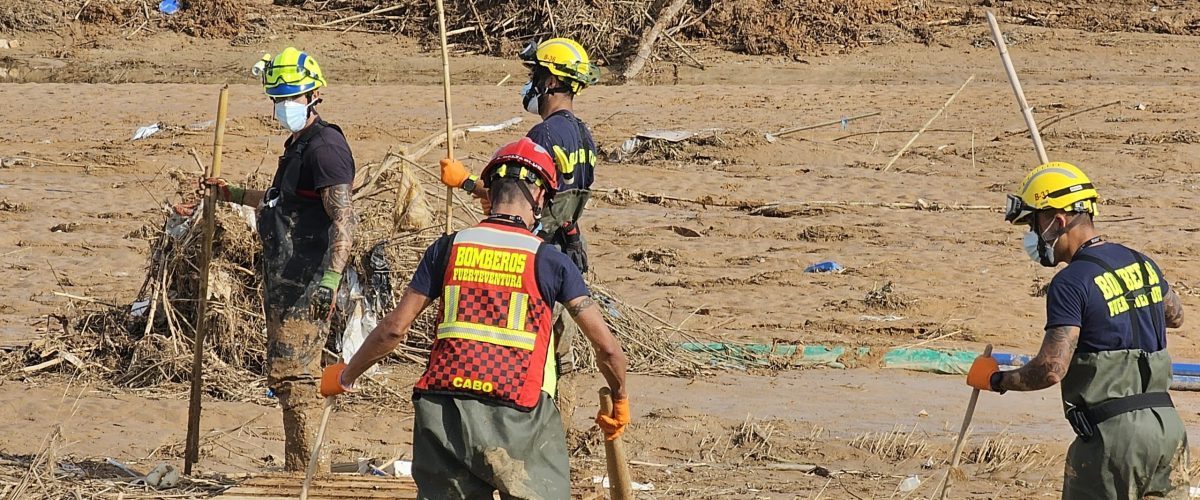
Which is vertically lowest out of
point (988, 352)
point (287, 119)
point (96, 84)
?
point (96, 84)

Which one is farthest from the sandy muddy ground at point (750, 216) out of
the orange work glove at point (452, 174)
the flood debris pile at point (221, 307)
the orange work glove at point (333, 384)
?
the orange work glove at point (333, 384)

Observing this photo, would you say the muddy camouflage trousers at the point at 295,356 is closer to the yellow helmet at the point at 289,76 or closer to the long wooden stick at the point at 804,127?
the yellow helmet at the point at 289,76

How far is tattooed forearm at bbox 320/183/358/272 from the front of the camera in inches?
236

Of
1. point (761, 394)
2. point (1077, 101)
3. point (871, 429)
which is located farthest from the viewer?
point (1077, 101)

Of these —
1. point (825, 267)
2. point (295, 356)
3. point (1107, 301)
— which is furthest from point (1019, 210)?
point (825, 267)

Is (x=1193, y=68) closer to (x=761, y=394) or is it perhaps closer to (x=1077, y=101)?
(x=1077, y=101)

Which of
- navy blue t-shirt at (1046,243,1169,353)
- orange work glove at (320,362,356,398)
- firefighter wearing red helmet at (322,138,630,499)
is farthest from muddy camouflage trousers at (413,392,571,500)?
navy blue t-shirt at (1046,243,1169,353)

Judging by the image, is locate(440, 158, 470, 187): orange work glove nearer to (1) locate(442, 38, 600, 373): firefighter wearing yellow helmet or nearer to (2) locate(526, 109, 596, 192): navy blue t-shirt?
(1) locate(442, 38, 600, 373): firefighter wearing yellow helmet

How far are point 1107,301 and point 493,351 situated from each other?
194cm

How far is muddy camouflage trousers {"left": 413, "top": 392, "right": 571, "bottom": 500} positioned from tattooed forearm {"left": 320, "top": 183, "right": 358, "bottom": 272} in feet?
5.81

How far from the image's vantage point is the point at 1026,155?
1628 centimetres

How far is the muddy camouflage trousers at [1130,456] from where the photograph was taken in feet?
15.6

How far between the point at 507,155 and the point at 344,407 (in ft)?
14.2

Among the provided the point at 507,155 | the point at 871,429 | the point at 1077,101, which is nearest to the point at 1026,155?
the point at 1077,101
